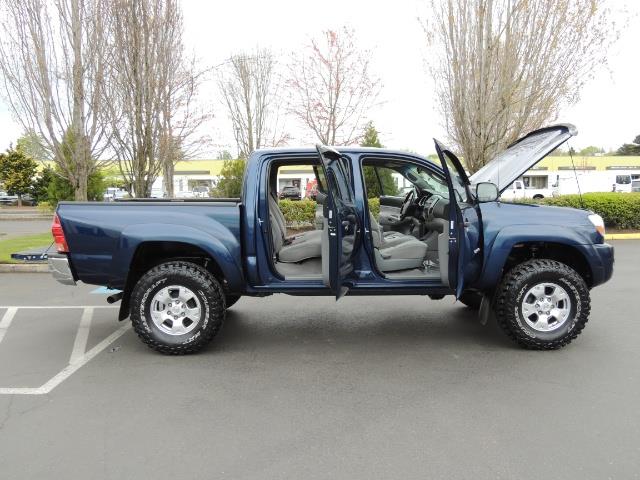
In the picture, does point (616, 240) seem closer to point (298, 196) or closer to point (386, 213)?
point (386, 213)

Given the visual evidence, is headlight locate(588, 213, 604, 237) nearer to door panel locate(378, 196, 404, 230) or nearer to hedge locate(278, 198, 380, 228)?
door panel locate(378, 196, 404, 230)

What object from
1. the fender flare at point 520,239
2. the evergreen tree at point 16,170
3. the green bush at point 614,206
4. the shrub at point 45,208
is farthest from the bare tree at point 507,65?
the evergreen tree at point 16,170

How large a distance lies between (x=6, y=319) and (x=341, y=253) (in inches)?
172

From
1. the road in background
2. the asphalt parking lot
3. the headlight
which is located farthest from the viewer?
the road in background

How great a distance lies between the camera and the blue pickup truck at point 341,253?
4.73 m

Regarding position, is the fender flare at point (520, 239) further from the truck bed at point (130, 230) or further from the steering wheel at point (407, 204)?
the truck bed at point (130, 230)

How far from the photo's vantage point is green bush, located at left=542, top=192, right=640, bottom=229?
553 inches

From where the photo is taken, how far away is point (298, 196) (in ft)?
76.9

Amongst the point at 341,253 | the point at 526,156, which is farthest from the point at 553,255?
the point at 341,253

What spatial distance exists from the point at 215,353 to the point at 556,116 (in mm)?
11452

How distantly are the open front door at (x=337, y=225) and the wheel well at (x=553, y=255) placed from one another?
1606 mm

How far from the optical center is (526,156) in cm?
500

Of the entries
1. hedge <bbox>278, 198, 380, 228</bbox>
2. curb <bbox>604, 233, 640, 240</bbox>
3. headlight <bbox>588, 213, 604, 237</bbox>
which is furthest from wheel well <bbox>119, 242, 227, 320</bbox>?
curb <bbox>604, 233, 640, 240</bbox>

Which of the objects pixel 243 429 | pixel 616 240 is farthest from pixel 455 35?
pixel 243 429
